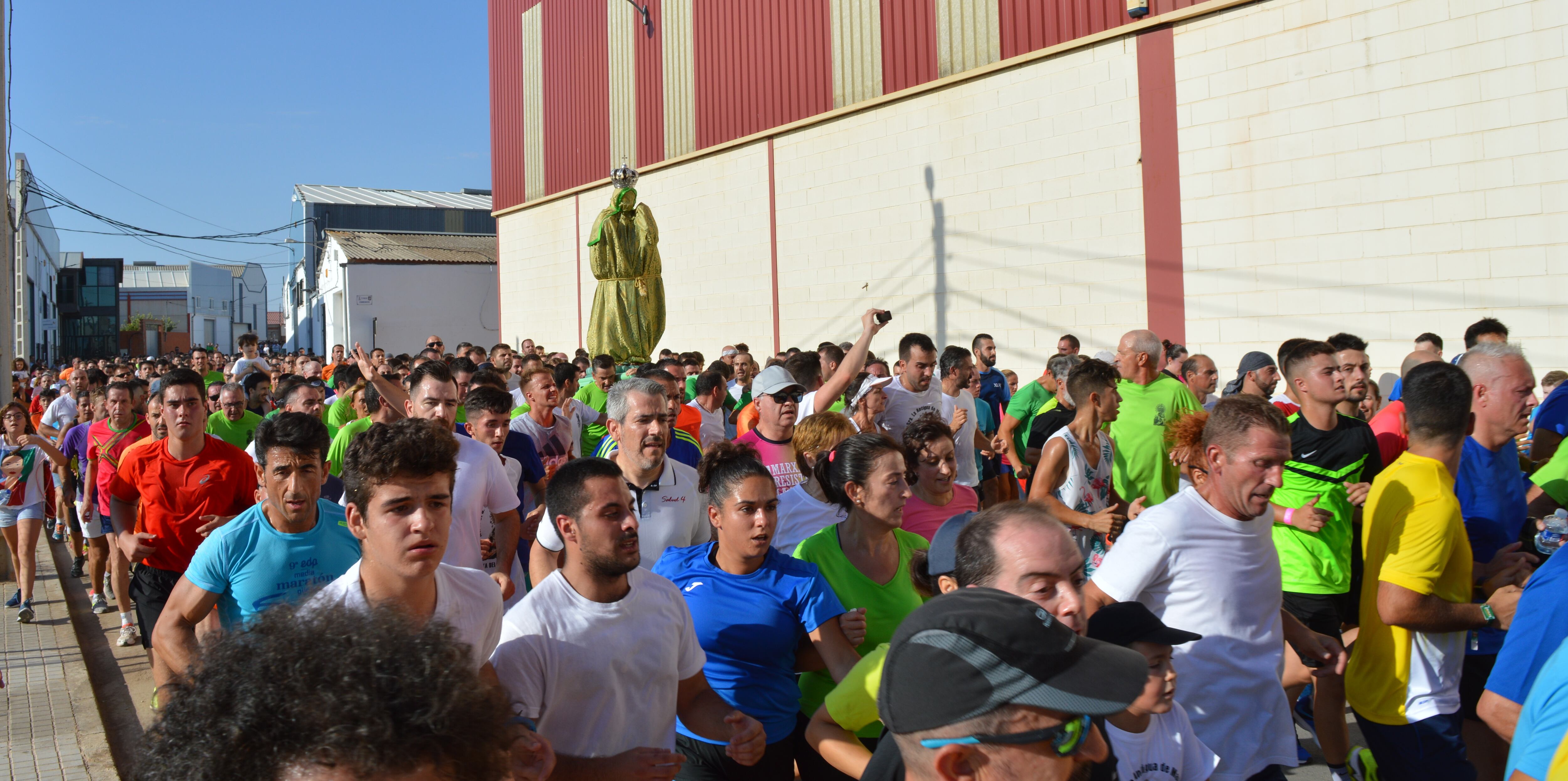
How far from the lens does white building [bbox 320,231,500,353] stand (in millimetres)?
40625

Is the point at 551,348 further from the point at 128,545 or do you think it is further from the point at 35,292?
the point at 35,292

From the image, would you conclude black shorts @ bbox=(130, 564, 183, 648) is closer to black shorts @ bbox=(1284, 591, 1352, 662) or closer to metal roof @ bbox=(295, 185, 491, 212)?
black shorts @ bbox=(1284, 591, 1352, 662)

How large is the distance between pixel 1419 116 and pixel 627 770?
37.4 feet

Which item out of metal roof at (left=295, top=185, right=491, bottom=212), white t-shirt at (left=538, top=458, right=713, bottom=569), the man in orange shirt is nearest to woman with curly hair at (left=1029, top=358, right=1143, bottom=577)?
white t-shirt at (left=538, top=458, right=713, bottom=569)

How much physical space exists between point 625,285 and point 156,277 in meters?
111

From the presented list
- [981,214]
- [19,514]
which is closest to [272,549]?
[19,514]

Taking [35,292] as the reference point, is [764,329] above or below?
below

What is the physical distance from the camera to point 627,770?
8.86ft

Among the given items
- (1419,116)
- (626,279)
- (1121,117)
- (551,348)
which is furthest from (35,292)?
(1419,116)

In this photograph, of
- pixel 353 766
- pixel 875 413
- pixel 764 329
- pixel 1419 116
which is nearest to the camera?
pixel 353 766

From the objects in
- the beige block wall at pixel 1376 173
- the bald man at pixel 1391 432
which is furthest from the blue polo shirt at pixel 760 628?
the beige block wall at pixel 1376 173

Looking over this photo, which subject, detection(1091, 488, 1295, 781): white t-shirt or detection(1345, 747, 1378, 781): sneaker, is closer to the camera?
detection(1091, 488, 1295, 781): white t-shirt

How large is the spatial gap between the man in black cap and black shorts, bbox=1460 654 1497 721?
329 centimetres

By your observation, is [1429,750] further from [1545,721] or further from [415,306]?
[415,306]
